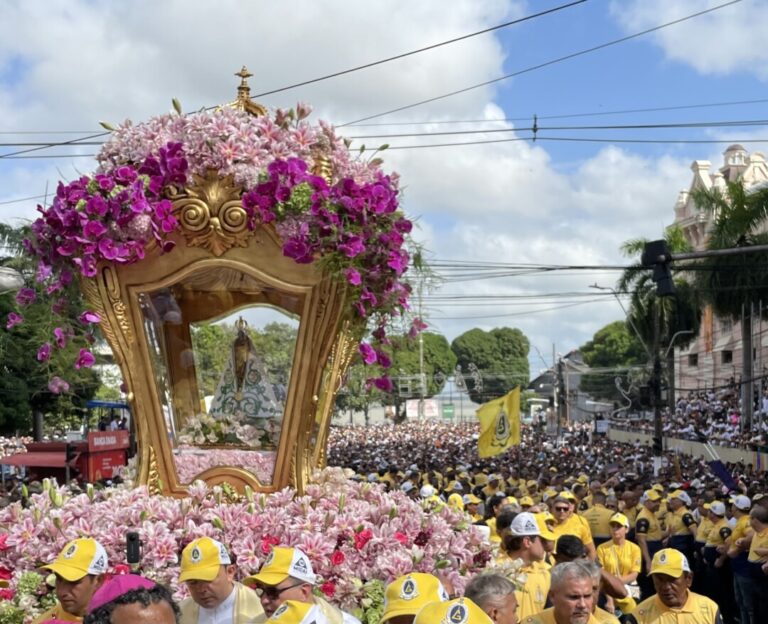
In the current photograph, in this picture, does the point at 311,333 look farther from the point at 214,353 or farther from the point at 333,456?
the point at 333,456

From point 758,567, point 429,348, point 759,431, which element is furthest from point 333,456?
point 429,348

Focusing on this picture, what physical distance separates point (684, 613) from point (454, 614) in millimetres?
3445

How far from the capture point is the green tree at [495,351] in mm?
121000

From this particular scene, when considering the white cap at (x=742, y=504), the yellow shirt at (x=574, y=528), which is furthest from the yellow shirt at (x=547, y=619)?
the white cap at (x=742, y=504)

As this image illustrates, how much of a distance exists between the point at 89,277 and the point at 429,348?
102157 mm

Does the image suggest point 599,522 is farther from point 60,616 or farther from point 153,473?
point 60,616

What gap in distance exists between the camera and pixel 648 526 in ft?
46.3

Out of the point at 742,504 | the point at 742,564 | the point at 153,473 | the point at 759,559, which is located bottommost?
the point at 742,564

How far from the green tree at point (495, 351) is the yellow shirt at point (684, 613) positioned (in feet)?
369

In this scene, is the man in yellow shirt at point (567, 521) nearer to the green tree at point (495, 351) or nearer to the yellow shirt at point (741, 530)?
the yellow shirt at point (741, 530)

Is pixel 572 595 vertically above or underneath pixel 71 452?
underneath

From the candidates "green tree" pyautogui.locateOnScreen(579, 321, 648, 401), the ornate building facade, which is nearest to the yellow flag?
the ornate building facade

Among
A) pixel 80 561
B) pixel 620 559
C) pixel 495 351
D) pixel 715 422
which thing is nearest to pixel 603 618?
pixel 80 561

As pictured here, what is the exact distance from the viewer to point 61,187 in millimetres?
7270
